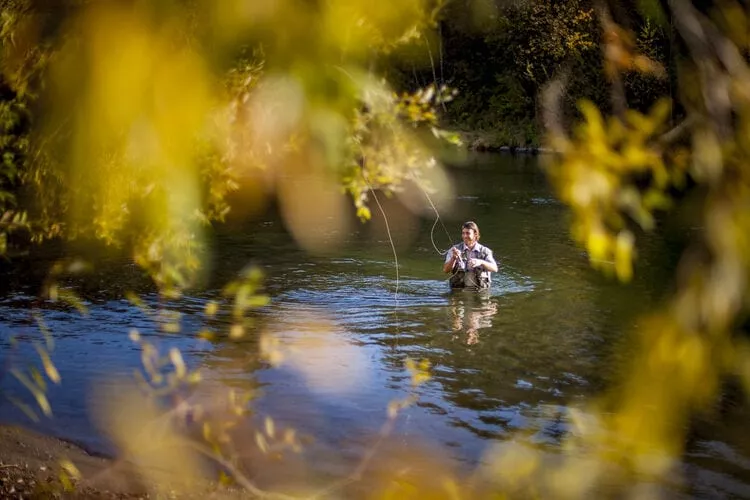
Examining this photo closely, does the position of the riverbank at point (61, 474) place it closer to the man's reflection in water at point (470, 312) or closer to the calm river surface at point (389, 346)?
the calm river surface at point (389, 346)

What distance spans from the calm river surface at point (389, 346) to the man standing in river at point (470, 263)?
1.29ft

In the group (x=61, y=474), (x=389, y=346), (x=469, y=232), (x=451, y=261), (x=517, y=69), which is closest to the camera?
(x=61, y=474)

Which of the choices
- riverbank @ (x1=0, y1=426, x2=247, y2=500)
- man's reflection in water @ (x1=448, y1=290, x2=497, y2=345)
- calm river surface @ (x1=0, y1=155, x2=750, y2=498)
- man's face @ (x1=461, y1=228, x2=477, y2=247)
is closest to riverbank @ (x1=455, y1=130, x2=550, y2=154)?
calm river surface @ (x1=0, y1=155, x2=750, y2=498)

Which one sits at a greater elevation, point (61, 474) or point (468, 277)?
point (468, 277)

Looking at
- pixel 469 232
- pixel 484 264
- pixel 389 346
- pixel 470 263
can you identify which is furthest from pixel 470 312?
pixel 389 346

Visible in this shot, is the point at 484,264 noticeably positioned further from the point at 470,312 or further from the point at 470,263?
the point at 470,312

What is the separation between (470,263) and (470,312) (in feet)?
4.01

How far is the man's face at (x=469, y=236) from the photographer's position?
51.8 feet

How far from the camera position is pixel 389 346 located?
1329 cm

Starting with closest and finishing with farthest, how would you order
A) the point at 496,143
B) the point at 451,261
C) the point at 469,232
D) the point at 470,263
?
1. the point at 469,232
2. the point at 470,263
3. the point at 451,261
4. the point at 496,143

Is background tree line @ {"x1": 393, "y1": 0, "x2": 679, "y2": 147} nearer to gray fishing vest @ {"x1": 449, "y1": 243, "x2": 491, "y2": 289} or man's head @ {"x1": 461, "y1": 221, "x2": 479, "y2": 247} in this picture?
gray fishing vest @ {"x1": 449, "y1": 243, "x2": 491, "y2": 289}

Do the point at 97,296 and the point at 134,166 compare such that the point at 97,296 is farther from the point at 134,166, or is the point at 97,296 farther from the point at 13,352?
the point at 134,166

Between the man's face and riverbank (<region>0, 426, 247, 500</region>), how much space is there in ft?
27.9

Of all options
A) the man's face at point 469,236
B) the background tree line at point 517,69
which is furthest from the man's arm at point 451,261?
the background tree line at point 517,69
